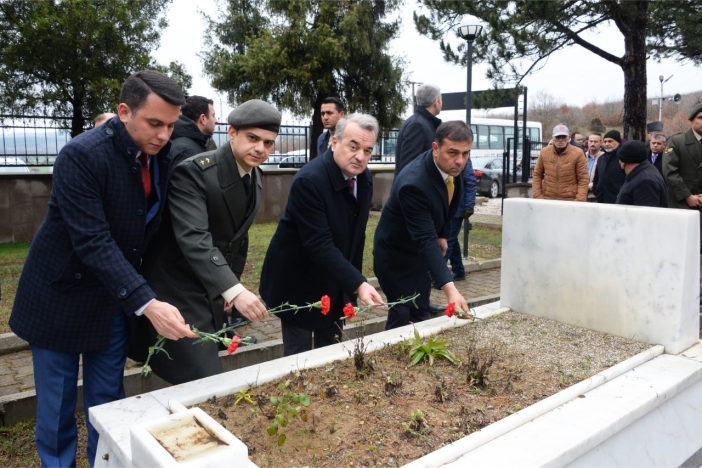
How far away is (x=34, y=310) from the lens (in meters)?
2.39

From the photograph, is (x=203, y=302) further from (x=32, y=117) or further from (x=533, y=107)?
(x=533, y=107)

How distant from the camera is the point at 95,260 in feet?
7.06

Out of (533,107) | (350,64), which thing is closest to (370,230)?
(350,64)

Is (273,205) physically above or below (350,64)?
below

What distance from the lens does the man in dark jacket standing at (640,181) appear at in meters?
5.45

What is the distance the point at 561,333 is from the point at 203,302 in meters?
2.10

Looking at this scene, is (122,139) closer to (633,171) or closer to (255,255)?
(633,171)

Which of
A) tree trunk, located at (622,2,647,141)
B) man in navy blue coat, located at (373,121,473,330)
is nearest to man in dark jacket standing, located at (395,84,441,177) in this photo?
man in navy blue coat, located at (373,121,473,330)

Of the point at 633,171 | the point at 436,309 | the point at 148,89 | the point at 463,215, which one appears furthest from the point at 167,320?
the point at 463,215

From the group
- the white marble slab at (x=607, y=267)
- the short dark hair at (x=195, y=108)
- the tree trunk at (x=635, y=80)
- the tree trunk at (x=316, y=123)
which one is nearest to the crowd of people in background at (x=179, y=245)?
the white marble slab at (x=607, y=267)

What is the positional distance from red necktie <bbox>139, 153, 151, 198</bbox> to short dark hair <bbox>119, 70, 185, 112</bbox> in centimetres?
25

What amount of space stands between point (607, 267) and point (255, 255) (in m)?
5.36

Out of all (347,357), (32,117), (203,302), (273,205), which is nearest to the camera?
(203,302)

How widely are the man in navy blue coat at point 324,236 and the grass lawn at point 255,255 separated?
2716 millimetres
